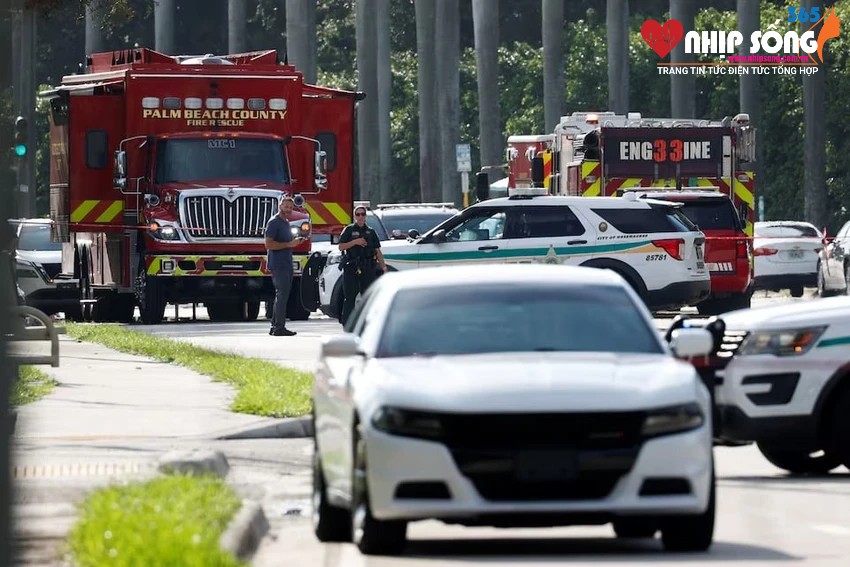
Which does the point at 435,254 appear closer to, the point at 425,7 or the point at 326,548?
the point at 326,548

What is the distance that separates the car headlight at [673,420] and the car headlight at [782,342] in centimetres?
365

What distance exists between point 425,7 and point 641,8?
2816 cm

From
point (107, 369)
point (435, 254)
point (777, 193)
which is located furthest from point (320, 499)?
point (777, 193)

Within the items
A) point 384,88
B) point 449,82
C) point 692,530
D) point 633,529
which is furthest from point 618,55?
point 692,530

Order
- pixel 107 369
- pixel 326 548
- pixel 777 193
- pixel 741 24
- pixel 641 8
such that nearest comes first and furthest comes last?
pixel 326 548
pixel 107 369
pixel 741 24
pixel 777 193
pixel 641 8

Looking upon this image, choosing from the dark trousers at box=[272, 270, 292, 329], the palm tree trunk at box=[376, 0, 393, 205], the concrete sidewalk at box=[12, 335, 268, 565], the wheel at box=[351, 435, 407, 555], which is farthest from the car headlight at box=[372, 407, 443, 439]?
the palm tree trunk at box=[376, 0, 393, 205]

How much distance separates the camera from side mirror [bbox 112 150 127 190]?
32.4 meters

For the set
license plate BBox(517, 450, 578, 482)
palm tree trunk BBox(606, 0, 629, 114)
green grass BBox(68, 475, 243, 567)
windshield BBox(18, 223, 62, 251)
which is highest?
palm tree trunk BBox(606, 0, 629, 114)

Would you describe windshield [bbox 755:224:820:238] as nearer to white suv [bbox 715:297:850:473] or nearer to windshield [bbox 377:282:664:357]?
white suv [bbox 715:297:850:473]

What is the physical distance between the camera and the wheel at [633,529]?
9961 mm

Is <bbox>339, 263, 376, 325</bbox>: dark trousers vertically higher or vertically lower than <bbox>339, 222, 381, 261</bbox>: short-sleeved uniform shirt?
lower

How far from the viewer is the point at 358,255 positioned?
90.2 ft

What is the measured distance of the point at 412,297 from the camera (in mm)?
10602

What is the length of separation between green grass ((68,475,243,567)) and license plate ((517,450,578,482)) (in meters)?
1.25
